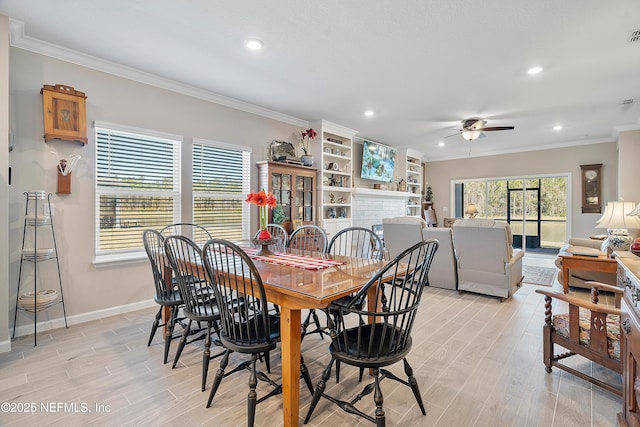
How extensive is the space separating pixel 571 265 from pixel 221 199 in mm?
4742

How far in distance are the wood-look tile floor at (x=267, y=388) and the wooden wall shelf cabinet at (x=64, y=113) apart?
6.33 ft

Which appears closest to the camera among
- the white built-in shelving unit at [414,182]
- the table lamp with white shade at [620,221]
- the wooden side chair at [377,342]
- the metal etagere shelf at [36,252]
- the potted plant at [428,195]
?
the wooden side chair at [377,342]

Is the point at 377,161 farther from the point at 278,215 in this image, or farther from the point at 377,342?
the point at 377,342

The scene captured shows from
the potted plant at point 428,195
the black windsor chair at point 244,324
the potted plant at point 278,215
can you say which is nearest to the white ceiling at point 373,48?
the potted plant at point 278,215

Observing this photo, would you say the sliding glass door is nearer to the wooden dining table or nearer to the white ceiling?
the white ceiling

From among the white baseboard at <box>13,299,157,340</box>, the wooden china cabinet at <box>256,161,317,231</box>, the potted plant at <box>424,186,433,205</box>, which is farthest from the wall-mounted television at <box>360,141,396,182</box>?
the white baseboard at <box>13,299,157,340</box>

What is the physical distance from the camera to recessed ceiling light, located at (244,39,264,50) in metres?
2.86

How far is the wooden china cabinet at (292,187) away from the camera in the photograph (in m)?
4.72

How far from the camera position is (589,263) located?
3738mm

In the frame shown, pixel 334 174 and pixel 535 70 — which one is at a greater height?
pixel 535 70

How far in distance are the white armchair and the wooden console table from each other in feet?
1.77

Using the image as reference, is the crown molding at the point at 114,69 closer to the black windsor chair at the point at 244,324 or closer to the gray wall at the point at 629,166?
the black windsor chair at the point at 244,324

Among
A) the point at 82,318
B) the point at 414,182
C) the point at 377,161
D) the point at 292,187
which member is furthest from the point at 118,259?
the point at 414,182

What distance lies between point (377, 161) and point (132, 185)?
4.97 meters
